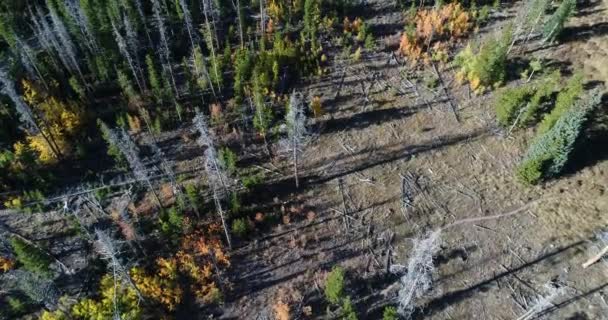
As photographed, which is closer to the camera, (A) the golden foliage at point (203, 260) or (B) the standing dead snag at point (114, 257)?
(B) the standing dead snag at point (114, 257)

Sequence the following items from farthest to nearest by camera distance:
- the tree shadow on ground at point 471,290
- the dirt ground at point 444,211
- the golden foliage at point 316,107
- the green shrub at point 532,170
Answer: the golden foliage at point 316,107
the green shrub at point 532,170
the dirt ground at point 444,211
the tree shadow on ground at point 471,290

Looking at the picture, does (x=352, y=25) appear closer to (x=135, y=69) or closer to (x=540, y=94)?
(x=540, y=94)

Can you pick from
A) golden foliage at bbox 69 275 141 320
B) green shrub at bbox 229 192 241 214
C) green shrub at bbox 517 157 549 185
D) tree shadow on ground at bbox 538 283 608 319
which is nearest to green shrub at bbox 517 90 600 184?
green shrub at bbox 517 157 549 185

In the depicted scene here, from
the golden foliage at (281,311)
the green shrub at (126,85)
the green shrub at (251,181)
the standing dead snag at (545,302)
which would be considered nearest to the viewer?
the standing dead snag at (545,302)

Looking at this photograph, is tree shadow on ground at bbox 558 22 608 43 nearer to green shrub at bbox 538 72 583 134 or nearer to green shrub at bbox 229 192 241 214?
green shrub at bbox 538 72 583 134

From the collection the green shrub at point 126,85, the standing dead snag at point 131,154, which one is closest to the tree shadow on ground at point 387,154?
the standing dead snag at point 131,154

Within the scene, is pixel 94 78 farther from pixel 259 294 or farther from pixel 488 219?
pixel 488 219

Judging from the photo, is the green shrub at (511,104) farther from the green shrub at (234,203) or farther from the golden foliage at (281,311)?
the golden foliage at (281,311)
